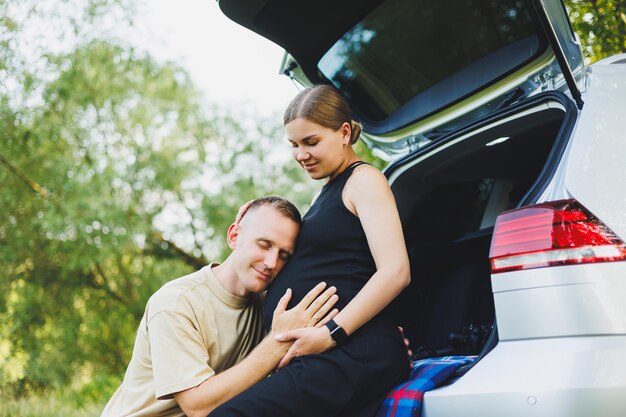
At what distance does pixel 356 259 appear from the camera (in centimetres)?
195

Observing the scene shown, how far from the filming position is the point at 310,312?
1.87 m

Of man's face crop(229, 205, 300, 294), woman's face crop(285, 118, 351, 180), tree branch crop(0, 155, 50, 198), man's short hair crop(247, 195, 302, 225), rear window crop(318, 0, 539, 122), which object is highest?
tree branch crop(0, 155, 50, 198)

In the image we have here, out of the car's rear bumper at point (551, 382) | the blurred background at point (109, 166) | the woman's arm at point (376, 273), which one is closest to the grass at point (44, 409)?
the blurred background at point (109, 166)

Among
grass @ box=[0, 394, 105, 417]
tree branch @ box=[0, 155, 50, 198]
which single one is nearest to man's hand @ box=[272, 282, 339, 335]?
grass @ box=[0, 394, 105, 417]

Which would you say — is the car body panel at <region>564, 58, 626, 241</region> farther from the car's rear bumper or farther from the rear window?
the rear window

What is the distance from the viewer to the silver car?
1453 mm

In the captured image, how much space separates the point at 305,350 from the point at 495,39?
5.13 feet

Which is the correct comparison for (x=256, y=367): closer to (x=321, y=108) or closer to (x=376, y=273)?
(x=376, y=273)

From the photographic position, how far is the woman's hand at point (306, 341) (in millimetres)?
1805

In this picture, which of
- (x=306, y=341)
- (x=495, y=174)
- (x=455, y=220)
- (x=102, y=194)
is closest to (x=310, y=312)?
(x=306, y=341)

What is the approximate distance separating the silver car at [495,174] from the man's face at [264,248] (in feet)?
2.11

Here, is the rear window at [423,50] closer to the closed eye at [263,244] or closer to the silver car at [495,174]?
the silver car at [495,174]

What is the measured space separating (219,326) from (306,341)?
399 millimetres

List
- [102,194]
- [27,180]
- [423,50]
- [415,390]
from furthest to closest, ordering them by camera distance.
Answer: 1. [27,180]
2. [102,194]
3. [423,50]
4. [415,390]
